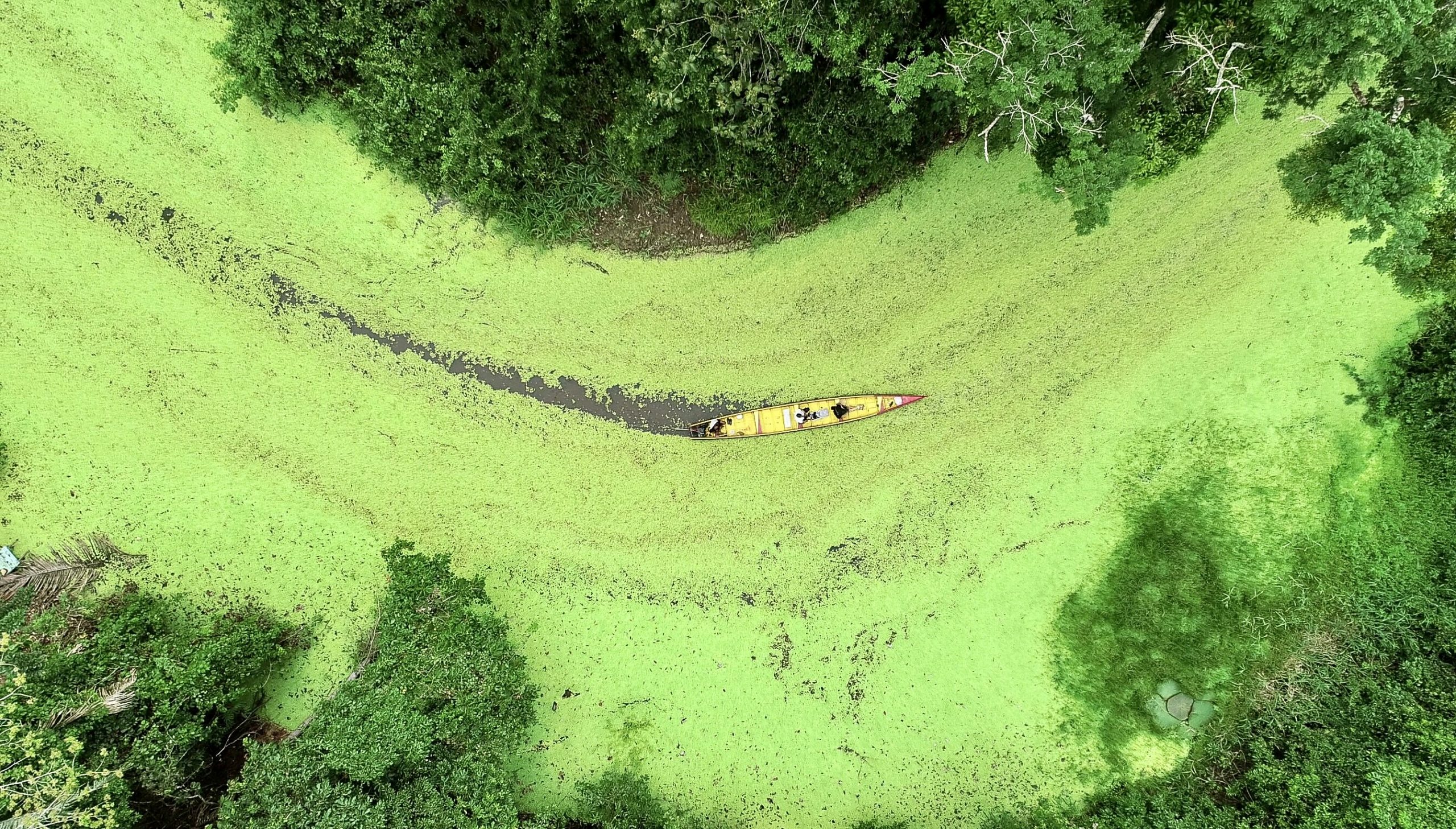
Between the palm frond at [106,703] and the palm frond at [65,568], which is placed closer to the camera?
the palm frond at [106,703]

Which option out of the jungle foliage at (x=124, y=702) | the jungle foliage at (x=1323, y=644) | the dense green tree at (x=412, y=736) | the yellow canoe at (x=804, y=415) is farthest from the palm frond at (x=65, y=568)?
the jungle foliage at (x=1323, y=644)

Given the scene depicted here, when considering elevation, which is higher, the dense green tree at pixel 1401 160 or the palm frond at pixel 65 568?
the dense green tree at pixel 1401 160

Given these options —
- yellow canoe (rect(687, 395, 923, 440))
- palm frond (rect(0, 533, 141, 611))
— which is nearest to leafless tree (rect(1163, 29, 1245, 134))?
yellow canoe (rect(687, 395, 923, 440))

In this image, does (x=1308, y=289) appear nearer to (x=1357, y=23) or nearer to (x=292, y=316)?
(x=1357, y=23)

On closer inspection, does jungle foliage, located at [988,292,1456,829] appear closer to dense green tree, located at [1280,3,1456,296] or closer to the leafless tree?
dense green tree, located at [1280,3,1456,296]

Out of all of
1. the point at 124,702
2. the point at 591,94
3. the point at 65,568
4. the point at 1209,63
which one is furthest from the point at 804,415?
the point at 65,568

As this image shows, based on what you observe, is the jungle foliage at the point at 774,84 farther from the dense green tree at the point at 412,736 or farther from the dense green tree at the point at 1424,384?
the dense green tree at the point at 412,736

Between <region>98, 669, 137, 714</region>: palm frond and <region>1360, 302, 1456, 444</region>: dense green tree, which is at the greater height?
<region>1360, 302, 1456, 444</region>: dense green tree
